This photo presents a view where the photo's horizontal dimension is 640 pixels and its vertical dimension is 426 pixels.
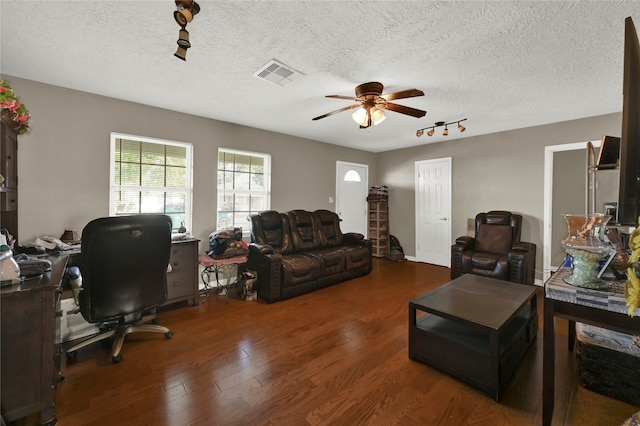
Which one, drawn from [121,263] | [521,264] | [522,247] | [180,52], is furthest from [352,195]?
[180,52]

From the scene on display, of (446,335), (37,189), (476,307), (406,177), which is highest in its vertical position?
(406,177)

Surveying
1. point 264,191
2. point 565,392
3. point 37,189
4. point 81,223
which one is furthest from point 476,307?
point 37,189

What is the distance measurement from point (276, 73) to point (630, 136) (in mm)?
2382

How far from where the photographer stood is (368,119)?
2.69 metres

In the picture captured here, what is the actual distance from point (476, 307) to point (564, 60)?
218cm

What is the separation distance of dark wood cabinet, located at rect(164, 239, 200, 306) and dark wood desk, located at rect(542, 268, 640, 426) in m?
3.20

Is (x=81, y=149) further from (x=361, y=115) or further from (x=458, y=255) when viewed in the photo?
(x=458, y=255)

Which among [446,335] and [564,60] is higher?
[564,60]

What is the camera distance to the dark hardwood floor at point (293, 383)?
1.56 metres

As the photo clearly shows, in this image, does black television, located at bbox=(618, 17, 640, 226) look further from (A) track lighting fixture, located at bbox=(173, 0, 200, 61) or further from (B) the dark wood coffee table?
(A) track lighting fixture, located at bbox=(173, 0, 200, 61)

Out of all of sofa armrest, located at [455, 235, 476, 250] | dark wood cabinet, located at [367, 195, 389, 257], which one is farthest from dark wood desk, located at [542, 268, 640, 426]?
dark wood cabinet, located at [367, 195, 389, 257]

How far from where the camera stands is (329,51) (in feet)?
6.98

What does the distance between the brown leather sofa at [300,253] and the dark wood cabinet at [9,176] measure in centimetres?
223

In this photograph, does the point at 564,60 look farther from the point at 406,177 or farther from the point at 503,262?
the point at 406,177
